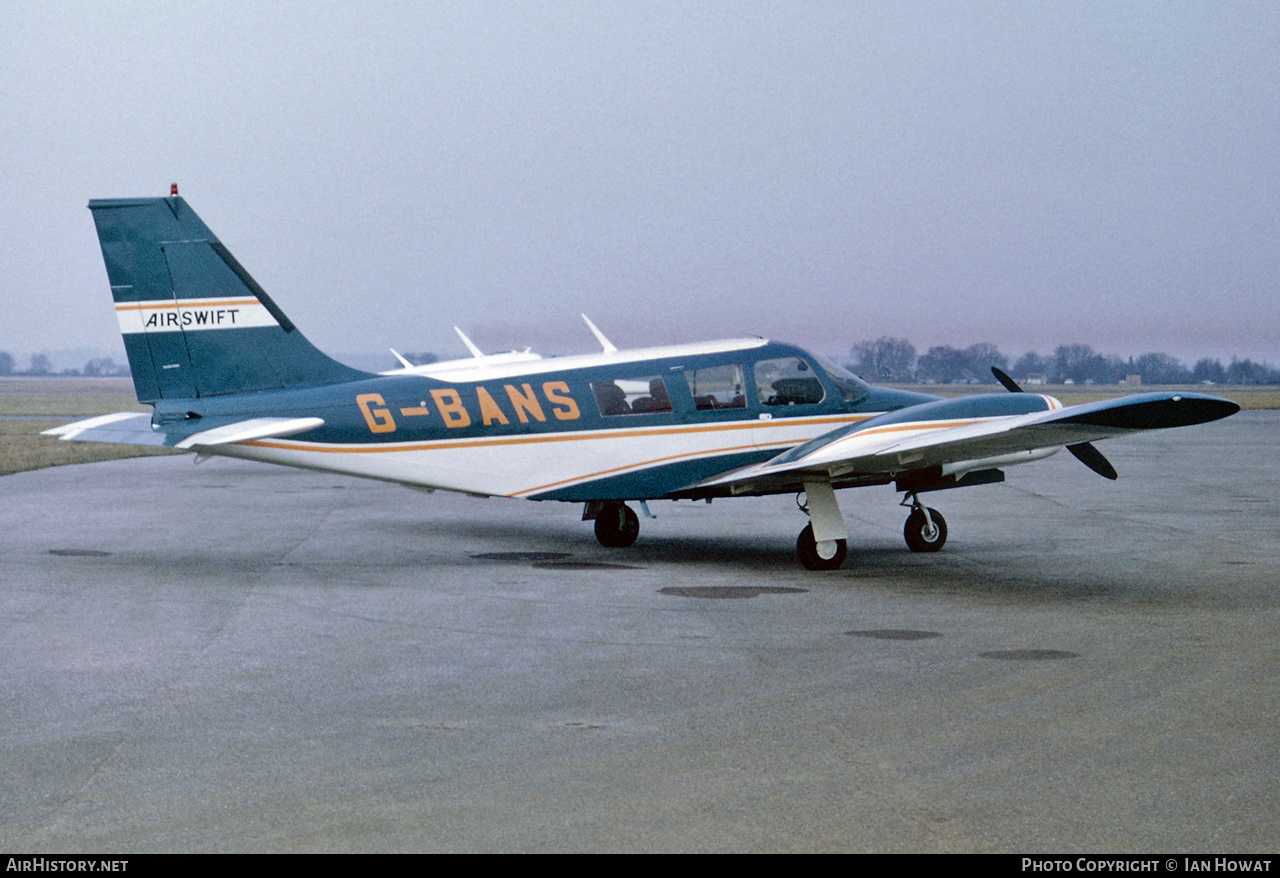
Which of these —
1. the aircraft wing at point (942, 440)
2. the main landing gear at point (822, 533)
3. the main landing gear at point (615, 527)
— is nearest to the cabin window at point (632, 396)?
the aircraft wing at point (942, 440)

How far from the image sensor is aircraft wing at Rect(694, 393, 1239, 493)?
1120 cm

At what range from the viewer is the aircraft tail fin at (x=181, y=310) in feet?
43.6

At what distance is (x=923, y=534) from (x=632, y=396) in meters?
3.85

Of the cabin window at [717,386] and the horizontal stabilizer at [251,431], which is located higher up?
the horizontal stabilizer at [251,431]

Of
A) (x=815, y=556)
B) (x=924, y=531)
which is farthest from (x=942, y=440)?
(x=924, y=531)

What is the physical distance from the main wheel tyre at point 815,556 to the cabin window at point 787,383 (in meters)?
1.80

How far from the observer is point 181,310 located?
44.2 feet

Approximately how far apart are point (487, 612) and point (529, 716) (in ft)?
11.5

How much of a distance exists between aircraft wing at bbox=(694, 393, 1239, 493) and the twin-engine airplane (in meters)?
0.04

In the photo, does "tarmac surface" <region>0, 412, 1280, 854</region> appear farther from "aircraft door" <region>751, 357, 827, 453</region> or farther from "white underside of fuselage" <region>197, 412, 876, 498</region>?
"aircraft door" <region>751, 357, 827, 453</region>

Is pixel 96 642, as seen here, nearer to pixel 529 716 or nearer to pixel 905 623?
pixel 529 716

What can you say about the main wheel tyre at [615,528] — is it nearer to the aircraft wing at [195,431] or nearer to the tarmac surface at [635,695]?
the tarmac surface at [635,695]

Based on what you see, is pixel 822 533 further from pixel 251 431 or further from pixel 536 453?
pixel 251 431

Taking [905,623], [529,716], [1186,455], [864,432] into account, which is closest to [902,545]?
[864,432]
